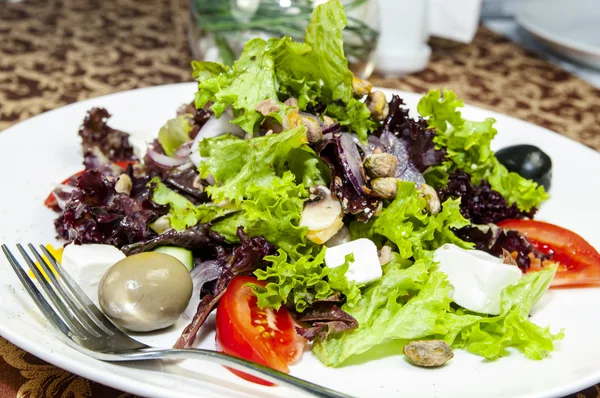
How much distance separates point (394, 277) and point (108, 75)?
298 centimetres

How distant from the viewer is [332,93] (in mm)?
2260

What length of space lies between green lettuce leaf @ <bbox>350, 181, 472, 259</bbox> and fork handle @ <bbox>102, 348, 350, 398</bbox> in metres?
0.70

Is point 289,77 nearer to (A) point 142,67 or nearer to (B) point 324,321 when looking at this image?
(B) point 324,321

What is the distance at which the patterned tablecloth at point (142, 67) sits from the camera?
4.00 m

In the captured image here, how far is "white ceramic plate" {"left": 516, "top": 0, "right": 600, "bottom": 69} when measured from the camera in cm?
452

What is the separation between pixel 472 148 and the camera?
2.52 meters

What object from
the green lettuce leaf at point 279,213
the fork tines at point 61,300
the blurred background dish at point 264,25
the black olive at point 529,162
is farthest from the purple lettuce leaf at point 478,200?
the blurred background dish at point 264,25

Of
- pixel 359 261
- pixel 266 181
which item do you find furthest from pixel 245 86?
pixel 359 261

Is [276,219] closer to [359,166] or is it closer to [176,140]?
[359,166]

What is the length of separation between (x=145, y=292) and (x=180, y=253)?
32cm

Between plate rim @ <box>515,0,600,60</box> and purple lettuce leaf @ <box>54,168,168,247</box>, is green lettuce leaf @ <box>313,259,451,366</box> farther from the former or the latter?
plate rim @ <box>515,0,600,60</box>

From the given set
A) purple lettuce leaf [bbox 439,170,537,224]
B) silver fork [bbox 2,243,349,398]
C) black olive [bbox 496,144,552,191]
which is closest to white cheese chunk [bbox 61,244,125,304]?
silver fork [bbox 2,243,349,398]

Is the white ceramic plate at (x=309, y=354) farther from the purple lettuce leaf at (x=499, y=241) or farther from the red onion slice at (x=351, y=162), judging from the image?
the red onion slice at (x=351, y=162)

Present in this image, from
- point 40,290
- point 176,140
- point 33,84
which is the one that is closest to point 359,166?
point 176,140
